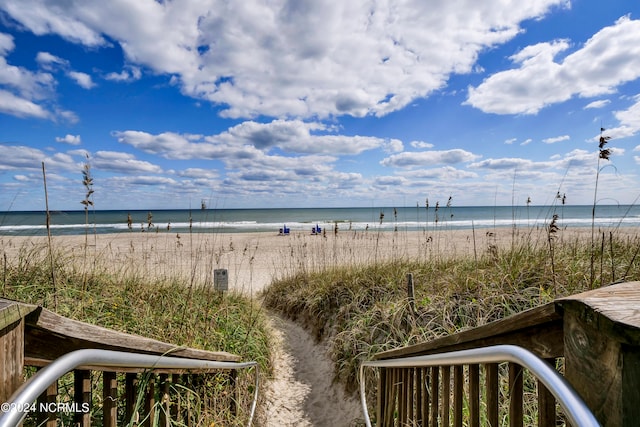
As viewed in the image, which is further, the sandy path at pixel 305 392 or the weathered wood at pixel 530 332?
the sandy path at pixel 305 392

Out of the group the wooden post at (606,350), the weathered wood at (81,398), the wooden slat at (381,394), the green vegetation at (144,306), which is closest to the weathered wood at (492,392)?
the wooden post at (606,350)

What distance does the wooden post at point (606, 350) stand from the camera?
68cm

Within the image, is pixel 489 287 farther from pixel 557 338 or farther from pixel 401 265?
pixel 557 338

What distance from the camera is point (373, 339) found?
14.8 ft

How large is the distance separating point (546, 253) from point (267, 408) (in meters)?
4.47

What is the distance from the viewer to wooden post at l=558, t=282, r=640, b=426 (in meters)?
0.68

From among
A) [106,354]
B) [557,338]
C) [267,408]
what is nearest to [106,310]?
[267,408]

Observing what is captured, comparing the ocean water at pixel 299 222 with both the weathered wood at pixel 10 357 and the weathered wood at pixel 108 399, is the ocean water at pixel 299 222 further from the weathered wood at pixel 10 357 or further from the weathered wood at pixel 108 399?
the weathered wood at pixel 10 357

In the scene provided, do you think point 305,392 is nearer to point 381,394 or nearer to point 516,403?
point 381,394

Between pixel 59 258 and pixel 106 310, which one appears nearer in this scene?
pixel 106 310

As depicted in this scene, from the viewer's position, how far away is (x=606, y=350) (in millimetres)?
737

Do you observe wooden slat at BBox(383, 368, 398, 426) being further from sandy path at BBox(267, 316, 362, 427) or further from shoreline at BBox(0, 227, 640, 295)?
shoreline at BBox(0, 227, 640, 295)

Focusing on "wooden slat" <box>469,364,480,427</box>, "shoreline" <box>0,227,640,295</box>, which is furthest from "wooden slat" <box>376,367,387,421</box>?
"shoreline" <box>0,227,640,295</box>

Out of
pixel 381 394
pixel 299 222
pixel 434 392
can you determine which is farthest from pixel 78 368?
pixel 299 222
